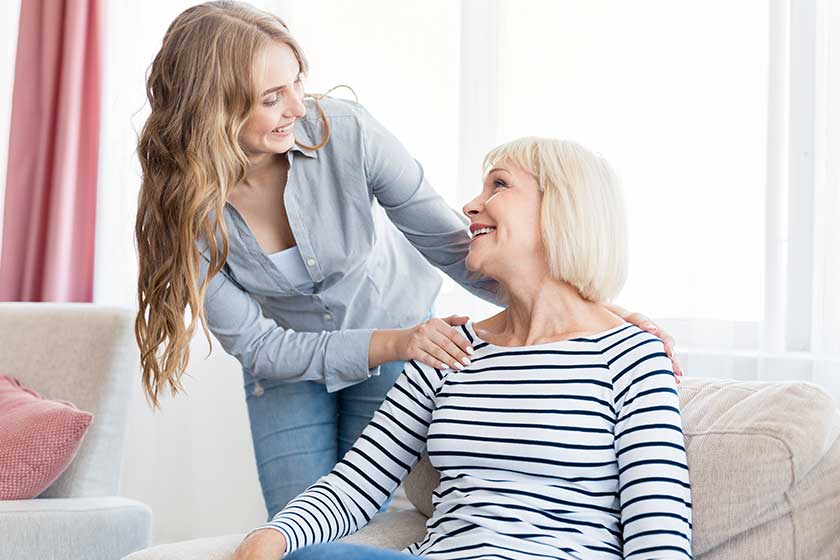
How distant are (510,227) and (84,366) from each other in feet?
4.47

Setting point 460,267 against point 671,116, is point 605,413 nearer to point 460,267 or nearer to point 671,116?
point 460,267

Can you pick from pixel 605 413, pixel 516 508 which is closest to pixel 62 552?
pixel 516 508

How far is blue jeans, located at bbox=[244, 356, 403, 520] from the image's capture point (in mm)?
1934

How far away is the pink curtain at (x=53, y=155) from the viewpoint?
3172 mm

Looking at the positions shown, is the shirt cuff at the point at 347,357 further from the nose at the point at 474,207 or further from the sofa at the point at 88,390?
the sofa at the point at 88,390

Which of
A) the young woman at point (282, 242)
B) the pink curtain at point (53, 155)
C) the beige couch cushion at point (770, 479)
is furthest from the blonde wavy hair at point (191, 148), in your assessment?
the pink curtain at point (53, 155)

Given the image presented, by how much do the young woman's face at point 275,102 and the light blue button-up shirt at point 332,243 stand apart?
8 centimetres

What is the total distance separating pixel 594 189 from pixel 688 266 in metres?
0.83

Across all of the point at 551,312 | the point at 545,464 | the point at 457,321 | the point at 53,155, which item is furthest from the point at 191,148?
the point at 53,155

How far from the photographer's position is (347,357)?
1.80 m

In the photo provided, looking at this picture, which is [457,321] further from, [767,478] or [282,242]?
[767,478]

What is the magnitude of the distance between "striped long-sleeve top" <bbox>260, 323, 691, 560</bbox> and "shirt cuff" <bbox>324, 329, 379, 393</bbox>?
23 cm

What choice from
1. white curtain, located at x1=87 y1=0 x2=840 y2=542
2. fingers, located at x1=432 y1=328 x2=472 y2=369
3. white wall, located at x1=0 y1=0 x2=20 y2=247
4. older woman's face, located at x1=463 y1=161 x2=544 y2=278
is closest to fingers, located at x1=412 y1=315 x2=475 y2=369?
fingers, located at x1=432 y1=328 x2=472 y2=369

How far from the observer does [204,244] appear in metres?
1.81
